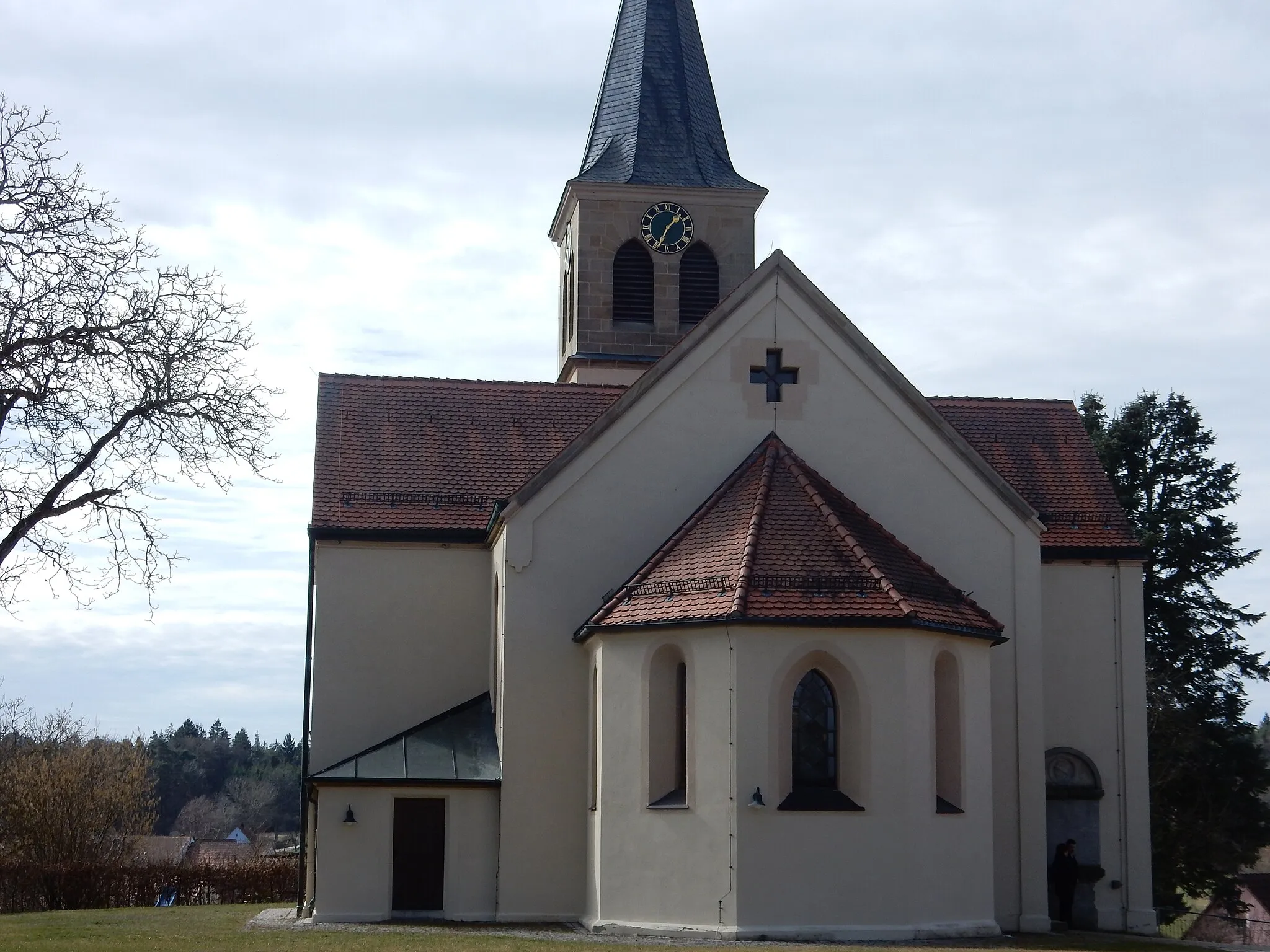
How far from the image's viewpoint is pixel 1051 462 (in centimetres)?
3231

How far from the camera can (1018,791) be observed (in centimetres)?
2762

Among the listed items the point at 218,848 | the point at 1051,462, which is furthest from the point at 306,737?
the point at 218,848

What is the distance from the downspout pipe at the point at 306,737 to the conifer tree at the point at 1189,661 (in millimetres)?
25194

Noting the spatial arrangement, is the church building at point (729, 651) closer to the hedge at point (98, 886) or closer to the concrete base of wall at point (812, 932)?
the concrete base of wall at point (812, 932)

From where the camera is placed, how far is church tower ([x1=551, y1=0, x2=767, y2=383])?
3934cm

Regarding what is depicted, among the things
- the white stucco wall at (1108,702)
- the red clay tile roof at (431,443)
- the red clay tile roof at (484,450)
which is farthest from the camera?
the red clay tile roof at (484,450)

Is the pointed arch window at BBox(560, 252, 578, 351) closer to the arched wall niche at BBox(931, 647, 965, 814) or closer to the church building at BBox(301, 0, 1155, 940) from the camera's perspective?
the church building at BBox(301, 0, 1155, 940)

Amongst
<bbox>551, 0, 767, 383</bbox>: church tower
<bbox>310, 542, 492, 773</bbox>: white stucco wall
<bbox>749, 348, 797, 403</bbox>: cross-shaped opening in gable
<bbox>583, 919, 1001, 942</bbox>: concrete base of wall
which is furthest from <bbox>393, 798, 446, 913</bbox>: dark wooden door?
<bbox>551, 0, 767, 383</bbox>: church tower

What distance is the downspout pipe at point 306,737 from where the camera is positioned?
29.1 meters

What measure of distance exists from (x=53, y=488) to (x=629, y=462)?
9.96m

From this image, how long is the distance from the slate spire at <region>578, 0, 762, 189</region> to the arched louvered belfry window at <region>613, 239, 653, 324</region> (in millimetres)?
1808

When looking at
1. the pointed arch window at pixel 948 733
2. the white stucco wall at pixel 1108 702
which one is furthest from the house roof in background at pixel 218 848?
the pointed arch window at pixel 948 733

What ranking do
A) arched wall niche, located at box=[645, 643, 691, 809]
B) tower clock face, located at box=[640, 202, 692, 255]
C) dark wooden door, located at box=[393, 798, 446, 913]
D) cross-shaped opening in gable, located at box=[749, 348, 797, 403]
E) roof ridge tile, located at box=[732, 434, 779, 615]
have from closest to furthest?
roof ridge tile, located at box=[732, 434, 779, 615], arched wall niche, located at box=[645, 643, 691, 809], dark wooden door, located at box=[393, 798, 446, 913], cross-shaped opening in gable, located at box=[749, 348, 797, 403], tower clock face, located at box=[640, 202, 692, 255]

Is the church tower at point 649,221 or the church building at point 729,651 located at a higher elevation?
the church tower at point 649,221
